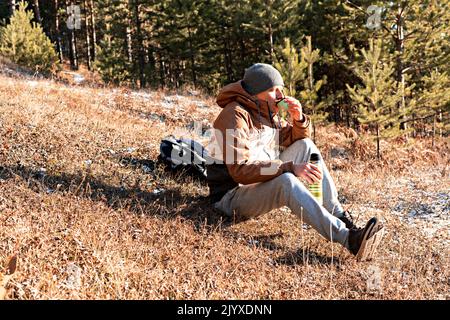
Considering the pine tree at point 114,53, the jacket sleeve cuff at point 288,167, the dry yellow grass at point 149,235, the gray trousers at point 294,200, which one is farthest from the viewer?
the pine tree at point 114,53

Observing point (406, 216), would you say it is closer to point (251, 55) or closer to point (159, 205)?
point (159, 205)

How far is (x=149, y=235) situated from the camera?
3852 millimetres

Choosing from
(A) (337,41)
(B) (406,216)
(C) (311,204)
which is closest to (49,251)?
(C) (311,204)

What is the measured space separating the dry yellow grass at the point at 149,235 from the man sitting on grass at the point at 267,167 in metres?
0.27

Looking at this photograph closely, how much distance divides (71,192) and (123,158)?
5.16 feet

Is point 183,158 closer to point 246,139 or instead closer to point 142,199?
point 142,199

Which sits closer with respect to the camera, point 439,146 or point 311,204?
point 311,204

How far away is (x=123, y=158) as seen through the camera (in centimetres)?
596

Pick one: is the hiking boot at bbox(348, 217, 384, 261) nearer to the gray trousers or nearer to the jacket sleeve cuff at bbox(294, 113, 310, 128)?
the gray trousers

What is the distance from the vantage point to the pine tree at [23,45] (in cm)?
1633

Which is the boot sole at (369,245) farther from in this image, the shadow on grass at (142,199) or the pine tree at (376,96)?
the pine tree at (376,96)

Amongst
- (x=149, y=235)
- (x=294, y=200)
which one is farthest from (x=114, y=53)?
(x=294, y=200)

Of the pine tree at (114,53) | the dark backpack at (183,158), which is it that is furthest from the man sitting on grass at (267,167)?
the pine tree at (114,53)

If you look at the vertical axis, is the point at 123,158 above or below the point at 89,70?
above
